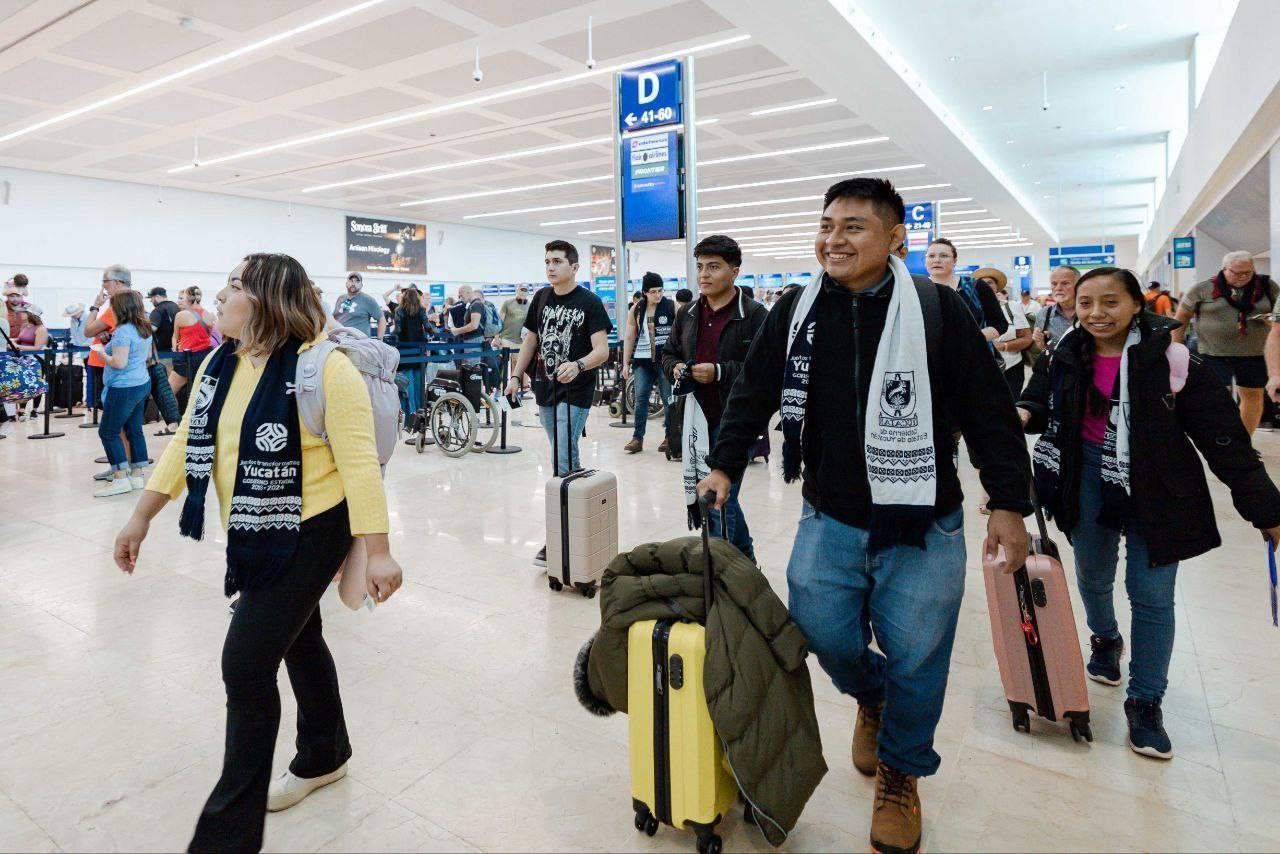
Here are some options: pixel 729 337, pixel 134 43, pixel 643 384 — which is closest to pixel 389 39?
pixel 134 43

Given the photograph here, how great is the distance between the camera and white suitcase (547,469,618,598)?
3.38m

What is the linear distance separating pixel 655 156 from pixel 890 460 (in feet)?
13.2

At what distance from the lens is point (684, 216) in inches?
197

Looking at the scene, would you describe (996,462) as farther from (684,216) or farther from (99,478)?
(99,478)

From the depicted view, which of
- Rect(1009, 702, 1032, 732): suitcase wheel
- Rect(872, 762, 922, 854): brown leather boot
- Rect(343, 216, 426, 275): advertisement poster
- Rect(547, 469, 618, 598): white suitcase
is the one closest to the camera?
Rect(872, 762, 922, 854): brown leather boot

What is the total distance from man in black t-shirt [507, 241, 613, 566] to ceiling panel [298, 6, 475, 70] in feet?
16.8

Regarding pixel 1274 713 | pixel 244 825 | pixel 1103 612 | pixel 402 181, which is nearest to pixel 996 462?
pixel 1103 612

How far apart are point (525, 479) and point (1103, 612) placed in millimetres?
4446

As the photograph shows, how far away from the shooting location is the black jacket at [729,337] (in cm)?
313

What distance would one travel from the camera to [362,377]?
1770mm

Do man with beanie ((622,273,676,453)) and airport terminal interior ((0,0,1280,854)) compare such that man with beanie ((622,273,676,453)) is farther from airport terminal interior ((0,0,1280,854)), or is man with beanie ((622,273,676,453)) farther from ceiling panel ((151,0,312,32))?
ceiling panel ((151,0,312,32))

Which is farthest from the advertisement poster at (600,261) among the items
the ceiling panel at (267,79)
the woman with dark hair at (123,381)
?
the woman with dark hair at (123,381)

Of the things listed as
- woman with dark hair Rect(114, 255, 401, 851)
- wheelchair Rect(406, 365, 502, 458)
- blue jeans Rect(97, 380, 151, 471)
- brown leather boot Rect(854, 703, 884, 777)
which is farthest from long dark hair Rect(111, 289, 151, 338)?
brown leather boot Rect(854, 703, 884, 777)

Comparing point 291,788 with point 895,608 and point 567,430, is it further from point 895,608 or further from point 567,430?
point 567,430
